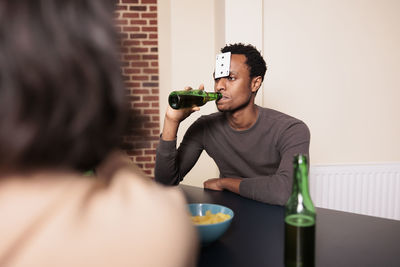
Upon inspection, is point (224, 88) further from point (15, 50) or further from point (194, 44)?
point (15, 50)

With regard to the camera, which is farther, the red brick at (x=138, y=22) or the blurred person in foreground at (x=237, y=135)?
the red brick at (x=138, y=22)

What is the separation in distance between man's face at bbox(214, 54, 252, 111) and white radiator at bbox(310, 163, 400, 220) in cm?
106

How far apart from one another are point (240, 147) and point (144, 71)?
5.60 ft

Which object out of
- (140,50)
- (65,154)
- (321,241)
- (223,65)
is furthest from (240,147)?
(140,50)

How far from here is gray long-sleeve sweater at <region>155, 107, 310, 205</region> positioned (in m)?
1.69

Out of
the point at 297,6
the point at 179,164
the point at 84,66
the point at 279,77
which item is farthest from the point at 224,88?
the point at 84,66

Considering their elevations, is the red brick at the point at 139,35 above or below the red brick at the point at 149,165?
above

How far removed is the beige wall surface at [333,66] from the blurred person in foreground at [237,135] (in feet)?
2.30

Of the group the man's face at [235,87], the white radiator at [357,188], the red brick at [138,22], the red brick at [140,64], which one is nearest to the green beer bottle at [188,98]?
the man's face at [235,87]

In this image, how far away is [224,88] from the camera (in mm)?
1938

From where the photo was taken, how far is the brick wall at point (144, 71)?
3.23 m

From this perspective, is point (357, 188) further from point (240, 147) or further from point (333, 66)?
point (240, 147)

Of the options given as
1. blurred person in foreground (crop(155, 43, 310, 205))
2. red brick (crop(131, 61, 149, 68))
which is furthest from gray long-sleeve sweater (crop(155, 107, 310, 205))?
red brick (crop(131, 61, 149, 68))

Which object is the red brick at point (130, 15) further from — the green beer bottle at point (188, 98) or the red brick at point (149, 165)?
the green beer bottle at point (188, 98)
